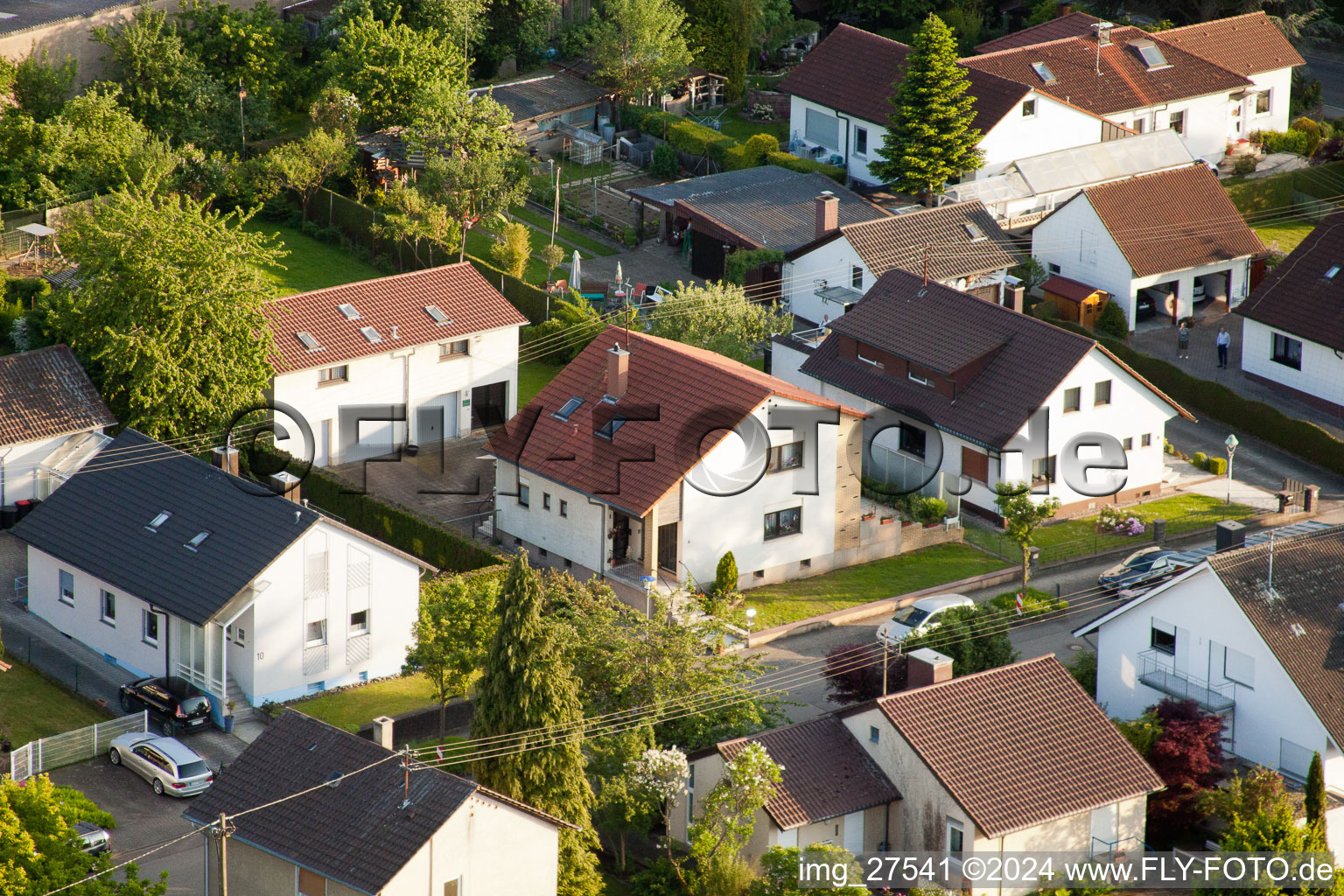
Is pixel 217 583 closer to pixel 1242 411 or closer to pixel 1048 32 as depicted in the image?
pixel 1242 411

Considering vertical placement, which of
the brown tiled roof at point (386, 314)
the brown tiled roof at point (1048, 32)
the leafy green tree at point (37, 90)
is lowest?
the brown tiled roof at point (386, 314)

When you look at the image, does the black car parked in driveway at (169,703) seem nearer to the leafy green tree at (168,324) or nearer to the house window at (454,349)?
the leafy green tree at (168,324)

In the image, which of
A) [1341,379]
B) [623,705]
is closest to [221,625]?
[623,705]

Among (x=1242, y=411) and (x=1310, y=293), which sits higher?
(x=1310, y=293)

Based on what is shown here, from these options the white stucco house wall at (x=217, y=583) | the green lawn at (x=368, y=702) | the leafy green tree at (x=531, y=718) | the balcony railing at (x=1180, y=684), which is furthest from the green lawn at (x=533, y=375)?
the leafy green tree at (x=531, y=718)

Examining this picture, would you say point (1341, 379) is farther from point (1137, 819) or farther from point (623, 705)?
point (623, 705)

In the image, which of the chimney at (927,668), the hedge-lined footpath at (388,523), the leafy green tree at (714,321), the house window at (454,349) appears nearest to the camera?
the chimney at (927,668)

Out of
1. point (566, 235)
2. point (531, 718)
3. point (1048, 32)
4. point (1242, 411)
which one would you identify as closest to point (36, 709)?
point (531, 718)
